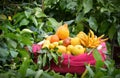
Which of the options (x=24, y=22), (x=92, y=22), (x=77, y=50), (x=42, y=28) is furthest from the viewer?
(x=42, y=28)

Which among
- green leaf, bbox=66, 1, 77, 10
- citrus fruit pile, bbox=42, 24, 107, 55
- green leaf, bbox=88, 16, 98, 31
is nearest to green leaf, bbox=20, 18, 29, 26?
green leaf, bbox=66, 1, 77, 10

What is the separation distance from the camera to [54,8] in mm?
3744

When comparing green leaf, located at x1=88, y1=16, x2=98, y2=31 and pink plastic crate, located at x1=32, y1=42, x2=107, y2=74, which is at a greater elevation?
green leaf, located at x1=88, y1=16, x2=98, y2=31

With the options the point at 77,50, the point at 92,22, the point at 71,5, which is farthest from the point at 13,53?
the point at 71,5

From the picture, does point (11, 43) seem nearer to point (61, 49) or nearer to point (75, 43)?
point (61, 49)

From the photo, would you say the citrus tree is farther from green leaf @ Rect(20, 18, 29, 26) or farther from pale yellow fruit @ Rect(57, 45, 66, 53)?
pale yellow fruit @ Rect(57, 45, 66, 53)

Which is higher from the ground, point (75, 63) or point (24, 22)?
point (24, 22)

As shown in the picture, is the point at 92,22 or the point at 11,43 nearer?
the point at 11,43

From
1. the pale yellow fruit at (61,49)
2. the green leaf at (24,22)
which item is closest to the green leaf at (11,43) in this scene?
the pale yellow fruit at (61,49)

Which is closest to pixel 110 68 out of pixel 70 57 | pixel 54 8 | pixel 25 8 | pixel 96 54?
pixel 96 54

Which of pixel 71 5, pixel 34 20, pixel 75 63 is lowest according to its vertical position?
pixel 75 63

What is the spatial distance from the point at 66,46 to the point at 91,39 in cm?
19

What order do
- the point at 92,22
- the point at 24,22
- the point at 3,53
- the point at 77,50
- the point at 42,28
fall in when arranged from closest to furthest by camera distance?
the point at 3,53 → the point at 77,50 → the point at 92,22 → the point at 24,22 → the point at 42,28

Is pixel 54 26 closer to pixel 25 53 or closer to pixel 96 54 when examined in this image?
pixel 25 53
